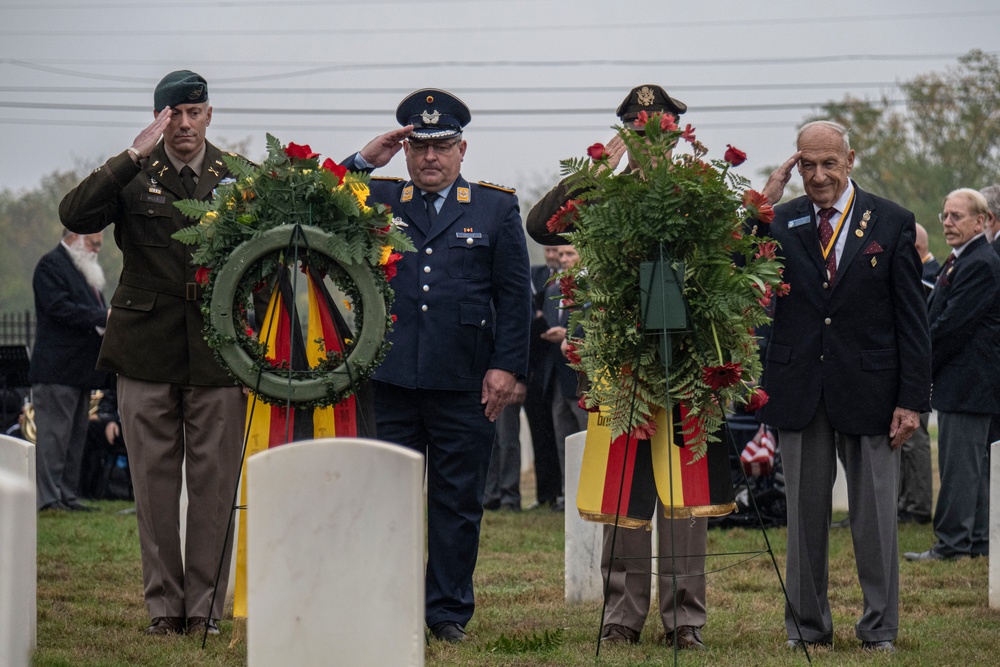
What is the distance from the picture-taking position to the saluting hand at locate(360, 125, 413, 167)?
20.6 feet

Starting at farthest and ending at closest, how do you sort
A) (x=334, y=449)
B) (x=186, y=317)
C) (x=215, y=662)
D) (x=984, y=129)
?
(x=984, y=129)
(x=186, y=317)
(x=215, y=662)
(x=334, y=449)

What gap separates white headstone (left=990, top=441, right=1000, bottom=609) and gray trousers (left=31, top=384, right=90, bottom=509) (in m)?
7.50

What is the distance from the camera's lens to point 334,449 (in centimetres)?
422

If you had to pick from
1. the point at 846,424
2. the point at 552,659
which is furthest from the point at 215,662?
the point at 846,424

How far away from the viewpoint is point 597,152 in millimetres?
5820

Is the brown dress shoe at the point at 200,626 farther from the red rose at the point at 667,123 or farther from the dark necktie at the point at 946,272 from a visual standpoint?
the dark necktie at the point at 946,272

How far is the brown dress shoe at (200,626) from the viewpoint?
6138mm

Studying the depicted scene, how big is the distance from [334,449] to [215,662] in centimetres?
167

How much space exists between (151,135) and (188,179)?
381 mm

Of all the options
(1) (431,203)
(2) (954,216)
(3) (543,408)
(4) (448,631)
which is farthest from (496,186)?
(3) (543,408)

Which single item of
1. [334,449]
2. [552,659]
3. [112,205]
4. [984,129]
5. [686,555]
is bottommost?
[552,659]

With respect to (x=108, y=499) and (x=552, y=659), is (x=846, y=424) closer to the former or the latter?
(x=552, y=659)

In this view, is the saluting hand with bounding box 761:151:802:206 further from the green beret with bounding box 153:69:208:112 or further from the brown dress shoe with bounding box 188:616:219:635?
the brown dress shoe with bounding box 188:616:219:635

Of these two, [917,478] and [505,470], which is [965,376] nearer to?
[917,478]
